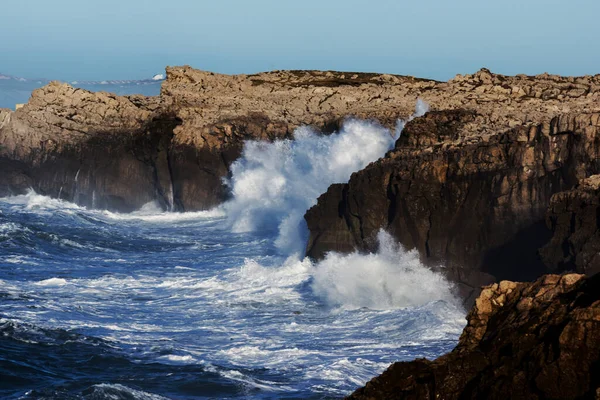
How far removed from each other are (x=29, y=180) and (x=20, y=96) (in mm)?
76857

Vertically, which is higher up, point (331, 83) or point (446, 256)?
point (331, 83)

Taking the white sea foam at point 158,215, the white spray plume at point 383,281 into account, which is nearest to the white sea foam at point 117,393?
the white spray plume at point 383,281

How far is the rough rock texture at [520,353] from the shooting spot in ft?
42.7

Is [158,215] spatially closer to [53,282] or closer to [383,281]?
[53,282]

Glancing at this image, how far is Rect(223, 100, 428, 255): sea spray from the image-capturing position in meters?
52.8

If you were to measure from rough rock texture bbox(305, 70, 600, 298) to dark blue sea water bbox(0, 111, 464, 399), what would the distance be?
0.89 meters

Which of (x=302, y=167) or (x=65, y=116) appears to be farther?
(x=65, y=116)

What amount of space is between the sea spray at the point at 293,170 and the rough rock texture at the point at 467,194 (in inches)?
332

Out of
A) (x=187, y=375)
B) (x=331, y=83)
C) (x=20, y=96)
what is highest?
(x=20, y=96)

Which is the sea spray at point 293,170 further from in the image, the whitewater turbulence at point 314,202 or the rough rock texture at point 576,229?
the rough rock texture at point 576,229

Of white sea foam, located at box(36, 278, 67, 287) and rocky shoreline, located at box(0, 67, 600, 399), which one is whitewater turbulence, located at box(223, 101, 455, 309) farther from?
white sea foam, located at box(36, 278, 67, 287)

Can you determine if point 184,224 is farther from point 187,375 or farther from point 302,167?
point 187,375

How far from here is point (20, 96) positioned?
138 metres

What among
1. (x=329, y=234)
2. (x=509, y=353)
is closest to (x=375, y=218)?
(x=329, y=234)
